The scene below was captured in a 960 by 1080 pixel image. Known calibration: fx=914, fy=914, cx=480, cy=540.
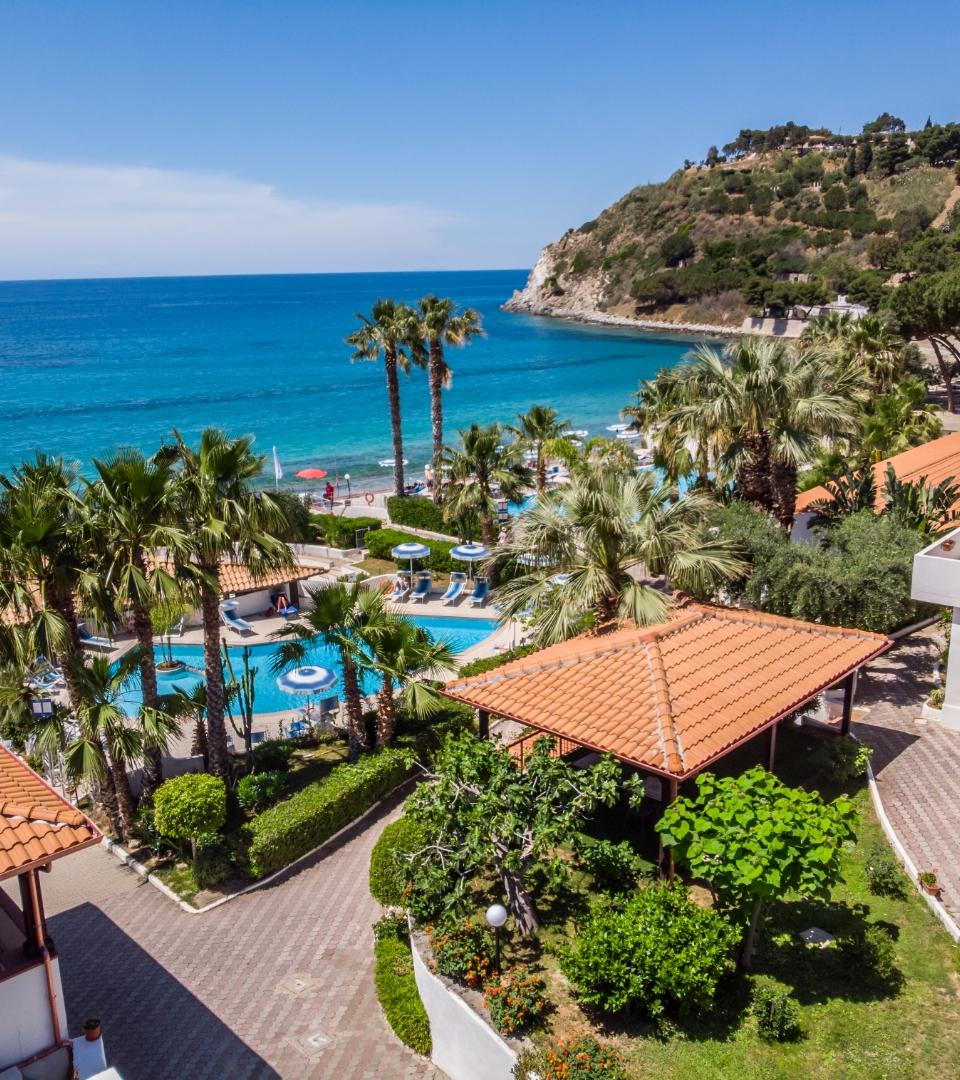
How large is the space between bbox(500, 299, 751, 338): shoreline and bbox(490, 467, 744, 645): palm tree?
3573 inches

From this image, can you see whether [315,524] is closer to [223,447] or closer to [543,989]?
[223,447]

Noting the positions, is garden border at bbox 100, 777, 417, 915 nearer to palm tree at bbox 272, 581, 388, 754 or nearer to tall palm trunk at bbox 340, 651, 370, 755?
tall palm trunk at bbox 340, 651, 370, 755

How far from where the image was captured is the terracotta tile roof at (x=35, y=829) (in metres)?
8.30

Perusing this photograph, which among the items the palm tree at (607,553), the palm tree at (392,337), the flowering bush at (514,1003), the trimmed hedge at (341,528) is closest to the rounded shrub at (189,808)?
the palm tree at (607,553)

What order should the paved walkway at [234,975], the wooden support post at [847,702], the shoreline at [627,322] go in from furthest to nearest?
the shoreline at [627,322]
the wooden support post at [847,702]
the paved walkway at [234,975]

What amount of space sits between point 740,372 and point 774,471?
2.53 meters

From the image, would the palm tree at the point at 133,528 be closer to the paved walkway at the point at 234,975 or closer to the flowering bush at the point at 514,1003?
the paved walkway at the point at 234,975

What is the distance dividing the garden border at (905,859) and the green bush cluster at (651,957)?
3140 mm

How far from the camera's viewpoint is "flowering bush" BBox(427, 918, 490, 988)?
1098 cm

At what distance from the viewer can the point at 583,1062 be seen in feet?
30.8

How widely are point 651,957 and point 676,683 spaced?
4.54m

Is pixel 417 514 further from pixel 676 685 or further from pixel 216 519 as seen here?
pixel 676 685

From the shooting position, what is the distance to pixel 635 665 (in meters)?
14.2

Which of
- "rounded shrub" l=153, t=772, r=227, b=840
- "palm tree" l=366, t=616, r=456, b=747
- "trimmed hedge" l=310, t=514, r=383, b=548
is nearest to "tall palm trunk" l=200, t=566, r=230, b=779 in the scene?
"rounded shrub" l=153, t=772, r=227, b=840
